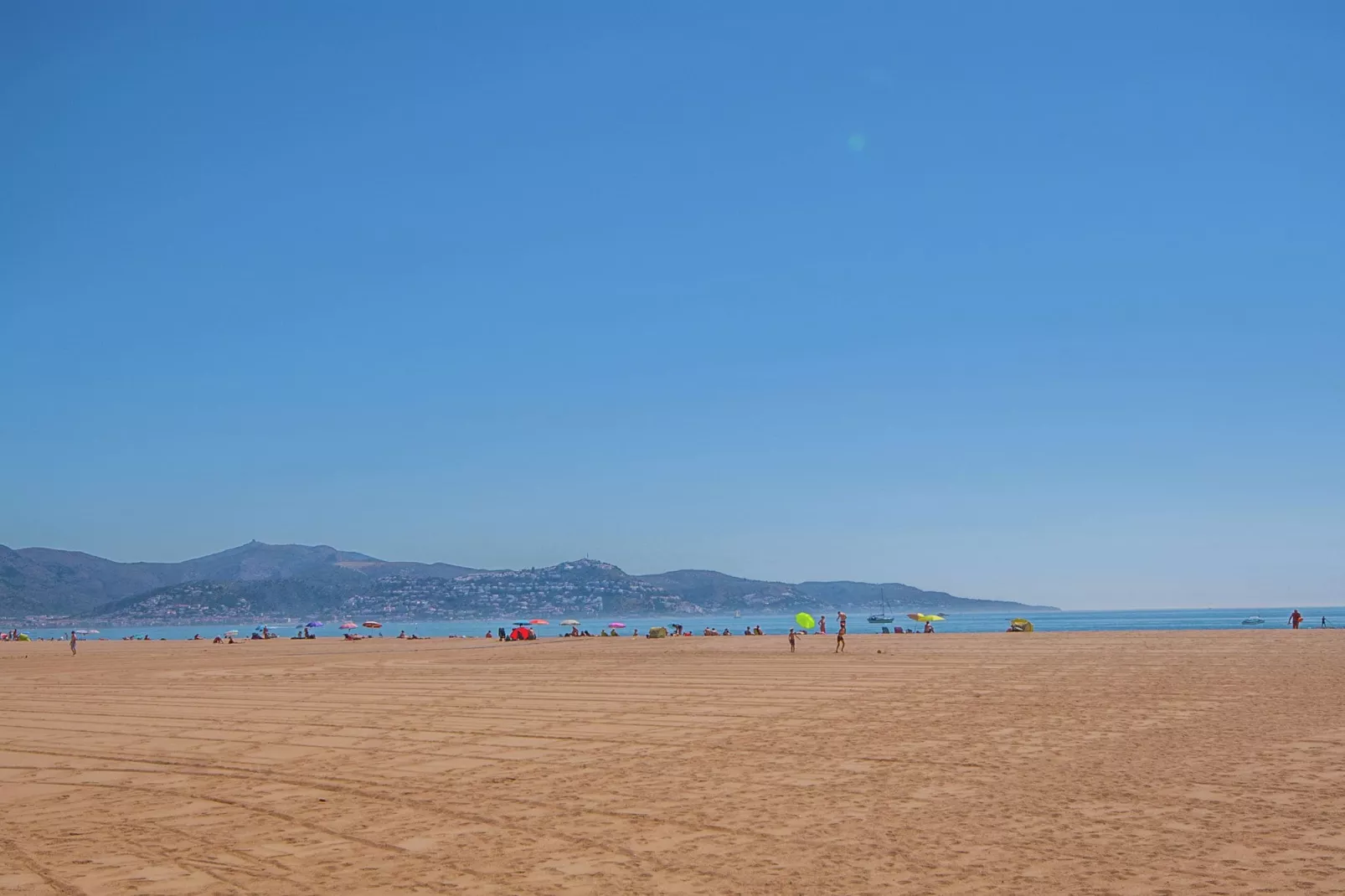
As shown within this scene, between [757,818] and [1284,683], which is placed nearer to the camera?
[757,818]

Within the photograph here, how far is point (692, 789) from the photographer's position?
989cm

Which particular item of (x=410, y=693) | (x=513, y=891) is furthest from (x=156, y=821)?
(x=410, y=693)

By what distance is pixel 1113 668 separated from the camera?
24906 mm

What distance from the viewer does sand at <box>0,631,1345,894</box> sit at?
6.93 meters

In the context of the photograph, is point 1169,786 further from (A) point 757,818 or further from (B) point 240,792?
(B) point 240,792

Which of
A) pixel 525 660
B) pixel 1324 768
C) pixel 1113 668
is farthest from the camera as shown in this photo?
pixel 525 660

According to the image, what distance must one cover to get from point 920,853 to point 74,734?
43.4ft

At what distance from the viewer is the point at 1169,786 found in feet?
31.5

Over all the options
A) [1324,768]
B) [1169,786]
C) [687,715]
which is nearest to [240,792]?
[687,715]

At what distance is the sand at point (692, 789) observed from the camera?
693 cm

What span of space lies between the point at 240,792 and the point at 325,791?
849 millimetres

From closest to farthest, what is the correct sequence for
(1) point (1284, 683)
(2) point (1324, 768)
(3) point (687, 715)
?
(2) point (1324, 768) < (3) point (687, 715) < (1) point (1284, 683)

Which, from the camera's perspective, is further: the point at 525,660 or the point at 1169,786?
the point at 525,660

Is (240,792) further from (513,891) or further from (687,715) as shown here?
(687,715)
